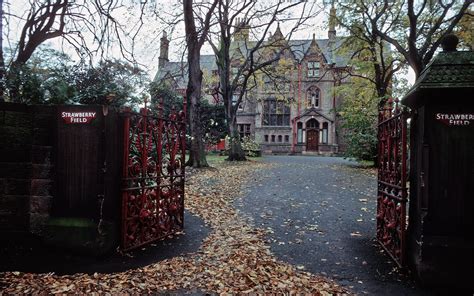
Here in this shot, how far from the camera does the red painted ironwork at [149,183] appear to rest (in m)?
5.21

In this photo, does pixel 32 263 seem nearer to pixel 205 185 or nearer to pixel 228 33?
pixel 205 185

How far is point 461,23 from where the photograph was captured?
16609 mm

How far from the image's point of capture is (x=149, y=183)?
6.07 metres

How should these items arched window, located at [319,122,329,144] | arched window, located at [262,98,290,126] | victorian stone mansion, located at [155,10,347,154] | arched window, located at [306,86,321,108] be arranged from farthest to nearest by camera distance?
arched window, located at [262,98,290,126]
arched window, located at [306,86,321,108]
arched window, located at [319,122,329,144]
victorian stone mansion, located at [155,10,347,154]

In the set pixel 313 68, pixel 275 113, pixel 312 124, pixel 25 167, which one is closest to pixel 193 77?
pixel 25 167

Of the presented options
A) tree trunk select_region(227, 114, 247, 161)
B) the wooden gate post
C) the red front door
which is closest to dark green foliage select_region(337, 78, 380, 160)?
tree trunk select_region(227, 114, 247, 161)

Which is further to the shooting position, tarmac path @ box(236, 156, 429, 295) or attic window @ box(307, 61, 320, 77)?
attic window @ box(307, 61, 320, 77)

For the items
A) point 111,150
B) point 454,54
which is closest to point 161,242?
point 111,150

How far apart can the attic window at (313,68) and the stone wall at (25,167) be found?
41.7 meters

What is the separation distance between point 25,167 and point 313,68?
42.3 m

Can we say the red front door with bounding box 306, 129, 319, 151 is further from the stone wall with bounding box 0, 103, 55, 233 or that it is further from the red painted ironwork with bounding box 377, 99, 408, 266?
the stone wall with bounding box 0, 103, 55, 233

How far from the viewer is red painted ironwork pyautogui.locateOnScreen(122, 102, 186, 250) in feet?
17.1

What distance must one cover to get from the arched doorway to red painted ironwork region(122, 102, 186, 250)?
38.2 meters

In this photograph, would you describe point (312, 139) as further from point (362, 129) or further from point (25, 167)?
point (25, 167)
